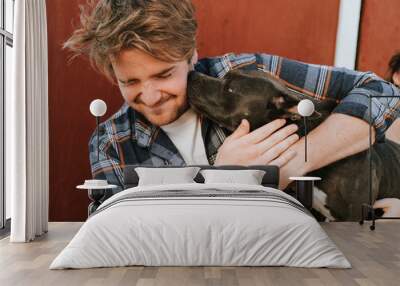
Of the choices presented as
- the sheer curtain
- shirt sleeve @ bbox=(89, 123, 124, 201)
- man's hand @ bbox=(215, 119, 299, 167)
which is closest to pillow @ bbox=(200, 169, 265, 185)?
man's hand @ bbox=(215, 119, 299, 167)

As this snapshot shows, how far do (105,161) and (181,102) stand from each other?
111 cm

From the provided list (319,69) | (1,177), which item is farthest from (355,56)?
(1,177)

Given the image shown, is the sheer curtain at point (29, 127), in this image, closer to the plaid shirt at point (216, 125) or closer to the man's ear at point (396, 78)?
the plaid shirt at point (216, 125)

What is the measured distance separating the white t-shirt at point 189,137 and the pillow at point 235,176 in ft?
1.37

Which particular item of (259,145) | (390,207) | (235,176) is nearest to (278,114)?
(259,145)

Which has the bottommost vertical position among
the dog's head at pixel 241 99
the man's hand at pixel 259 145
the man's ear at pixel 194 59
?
the man's hand at pixel 259 145

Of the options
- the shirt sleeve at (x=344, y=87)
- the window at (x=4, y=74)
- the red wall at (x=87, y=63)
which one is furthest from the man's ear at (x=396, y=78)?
the window at (x=4, y=74)

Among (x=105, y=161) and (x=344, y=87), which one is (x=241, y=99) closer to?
(x=344, y=87)

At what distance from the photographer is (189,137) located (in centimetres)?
618

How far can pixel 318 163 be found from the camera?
617 centimetres

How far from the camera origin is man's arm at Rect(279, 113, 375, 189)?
20.0 feet

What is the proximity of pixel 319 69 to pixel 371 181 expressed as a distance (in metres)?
1.39

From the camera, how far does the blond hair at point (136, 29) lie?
19.5 feet

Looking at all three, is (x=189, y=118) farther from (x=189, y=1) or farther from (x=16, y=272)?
(x=16, y=272)
